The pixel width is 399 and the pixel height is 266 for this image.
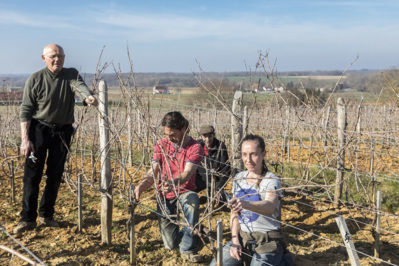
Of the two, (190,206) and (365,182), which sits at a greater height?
(190,206)

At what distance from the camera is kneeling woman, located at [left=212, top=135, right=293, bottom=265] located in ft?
6.82

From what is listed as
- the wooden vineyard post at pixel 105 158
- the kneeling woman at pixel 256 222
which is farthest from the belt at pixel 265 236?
the wooden vineyard post at pixel 105 158

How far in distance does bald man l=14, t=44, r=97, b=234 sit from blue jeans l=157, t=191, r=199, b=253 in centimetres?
100

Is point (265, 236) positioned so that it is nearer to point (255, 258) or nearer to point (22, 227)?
point (255, 258)

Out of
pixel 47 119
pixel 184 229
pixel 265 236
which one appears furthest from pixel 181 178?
pixel 47 119

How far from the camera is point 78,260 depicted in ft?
8.54

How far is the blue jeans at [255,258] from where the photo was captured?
2.07m

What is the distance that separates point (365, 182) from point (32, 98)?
428 centimetres

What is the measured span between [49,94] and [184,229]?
152cm

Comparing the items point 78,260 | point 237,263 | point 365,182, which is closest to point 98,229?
point 78,260

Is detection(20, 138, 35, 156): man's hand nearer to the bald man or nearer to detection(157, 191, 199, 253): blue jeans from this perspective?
the bald man

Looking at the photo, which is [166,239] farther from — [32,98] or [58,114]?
[32,98]

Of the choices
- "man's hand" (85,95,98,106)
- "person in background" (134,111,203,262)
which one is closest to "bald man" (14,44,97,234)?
"man's hand" (85,95,98,106)

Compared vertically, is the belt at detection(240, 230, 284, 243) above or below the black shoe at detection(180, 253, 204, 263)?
above
